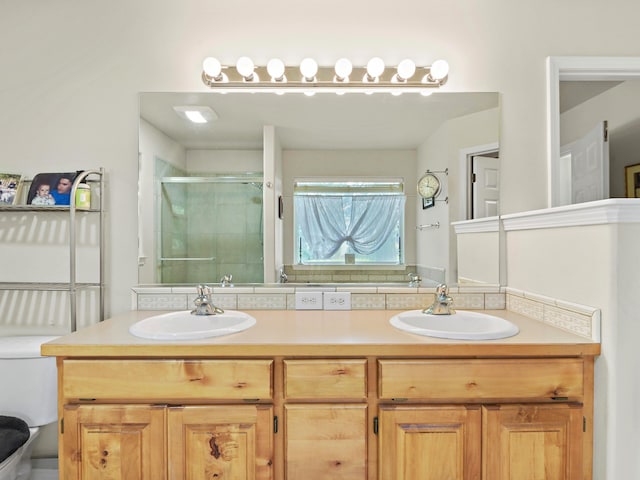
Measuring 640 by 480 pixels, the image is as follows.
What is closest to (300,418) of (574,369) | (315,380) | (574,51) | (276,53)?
(315,380)

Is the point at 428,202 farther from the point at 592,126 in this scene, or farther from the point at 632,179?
the point at 632,179

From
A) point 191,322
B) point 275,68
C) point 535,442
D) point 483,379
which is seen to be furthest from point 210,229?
point 535,442

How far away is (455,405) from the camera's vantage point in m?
1.17

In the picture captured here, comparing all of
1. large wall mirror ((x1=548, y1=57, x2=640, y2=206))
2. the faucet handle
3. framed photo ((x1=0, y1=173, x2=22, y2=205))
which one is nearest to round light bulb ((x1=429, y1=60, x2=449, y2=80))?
large wall mirror ((x1=548, y1=57, x2=640, y2=206))

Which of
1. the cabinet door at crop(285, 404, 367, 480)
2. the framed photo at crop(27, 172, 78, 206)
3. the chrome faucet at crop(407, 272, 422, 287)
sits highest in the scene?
the framed photo at crop(27, 172, 78, 206)

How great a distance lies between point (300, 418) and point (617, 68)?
213 cm

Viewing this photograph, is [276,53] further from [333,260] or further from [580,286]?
[580,286]

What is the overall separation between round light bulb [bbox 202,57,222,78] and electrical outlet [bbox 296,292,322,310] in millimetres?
1129

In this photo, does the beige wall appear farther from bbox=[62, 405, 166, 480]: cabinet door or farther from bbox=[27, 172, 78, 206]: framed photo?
bbox=[62, 405, 166, 480]: cabinet door

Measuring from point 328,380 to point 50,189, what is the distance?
154 cm

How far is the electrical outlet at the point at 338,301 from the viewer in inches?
66.2

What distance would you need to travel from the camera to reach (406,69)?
1.68 metres

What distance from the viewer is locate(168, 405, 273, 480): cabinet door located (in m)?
1.16

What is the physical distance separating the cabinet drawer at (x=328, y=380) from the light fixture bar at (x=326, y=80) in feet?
4.21
